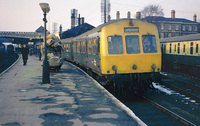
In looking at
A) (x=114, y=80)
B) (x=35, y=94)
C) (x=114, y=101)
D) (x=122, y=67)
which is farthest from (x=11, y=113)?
(x=122, y=67)

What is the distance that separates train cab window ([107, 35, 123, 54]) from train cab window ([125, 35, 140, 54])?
325 millimetres

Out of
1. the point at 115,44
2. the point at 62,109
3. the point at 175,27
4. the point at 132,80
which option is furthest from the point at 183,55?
the point at 175,27

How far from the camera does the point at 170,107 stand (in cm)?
852

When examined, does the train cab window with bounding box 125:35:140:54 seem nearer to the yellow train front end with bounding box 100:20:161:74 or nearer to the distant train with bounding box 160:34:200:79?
the yellow train front end with bounding box 100:20:161:74

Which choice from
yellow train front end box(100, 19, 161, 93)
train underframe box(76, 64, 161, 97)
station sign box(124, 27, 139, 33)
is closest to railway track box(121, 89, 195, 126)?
train underframe box(76, 64, 161, 97)

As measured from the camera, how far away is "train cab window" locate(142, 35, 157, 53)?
9430 mm

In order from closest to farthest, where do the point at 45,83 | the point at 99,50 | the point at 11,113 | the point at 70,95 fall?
the point at 11,113 → the point at 70,95 → the point at 99,50 → the point at 45,83

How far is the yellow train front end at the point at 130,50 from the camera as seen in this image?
29.7ft

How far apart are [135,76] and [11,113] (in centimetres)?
524

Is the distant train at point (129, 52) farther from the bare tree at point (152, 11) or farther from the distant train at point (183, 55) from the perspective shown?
the bare tree at point (152, 11)

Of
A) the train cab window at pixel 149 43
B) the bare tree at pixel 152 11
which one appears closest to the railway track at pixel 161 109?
the train cab window at pixel 149 43

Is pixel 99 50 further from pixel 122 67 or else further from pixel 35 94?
pixel 35 94

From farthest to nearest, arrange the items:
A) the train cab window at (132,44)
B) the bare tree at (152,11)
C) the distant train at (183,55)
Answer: the bare tree at (152,11), the distant train at (183,55), the train cab window at (132,44)

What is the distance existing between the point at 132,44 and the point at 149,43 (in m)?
0.80
